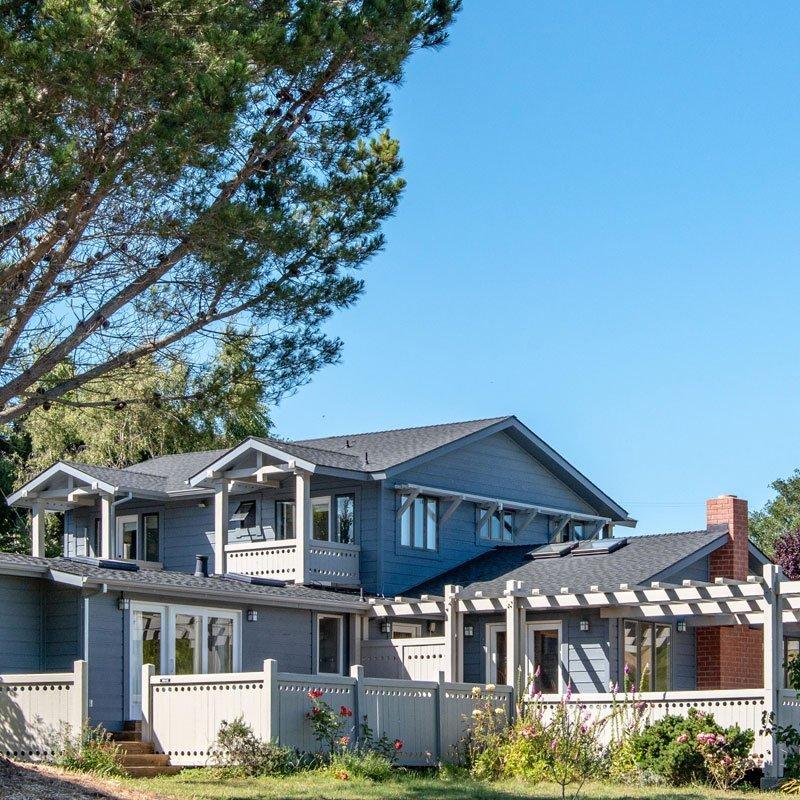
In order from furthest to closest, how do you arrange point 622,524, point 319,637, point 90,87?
point 622,524 → point 319,637 → point 90,87

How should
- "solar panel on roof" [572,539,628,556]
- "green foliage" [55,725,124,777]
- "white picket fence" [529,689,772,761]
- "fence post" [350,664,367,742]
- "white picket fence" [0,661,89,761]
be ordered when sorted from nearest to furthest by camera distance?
"green foliage" [55,725,124,777] → "white picket fence" [0,661,89,761] → "white picket fence" [529,689,772,761] → "fence post" [350,664,367,742] → "solar panel on roof" [572,539,628,556]

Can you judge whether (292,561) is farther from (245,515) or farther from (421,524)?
(421,524)

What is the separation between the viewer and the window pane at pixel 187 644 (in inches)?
953

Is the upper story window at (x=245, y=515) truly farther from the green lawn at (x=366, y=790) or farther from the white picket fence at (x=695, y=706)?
the green lawn at (x=366, y=790)

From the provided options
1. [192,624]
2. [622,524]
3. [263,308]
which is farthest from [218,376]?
[622,524]

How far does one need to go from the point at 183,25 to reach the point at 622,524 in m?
22.7

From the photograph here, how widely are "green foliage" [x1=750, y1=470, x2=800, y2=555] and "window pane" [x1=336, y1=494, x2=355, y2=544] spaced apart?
106 ft

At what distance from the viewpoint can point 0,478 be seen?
4162 centimetres

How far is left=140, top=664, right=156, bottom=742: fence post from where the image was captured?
20953mm

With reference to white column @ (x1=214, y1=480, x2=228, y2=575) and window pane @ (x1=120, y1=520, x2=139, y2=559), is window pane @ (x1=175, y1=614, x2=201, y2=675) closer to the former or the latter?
white column @ (x1=214, y1=480, x2=228, y2=575)

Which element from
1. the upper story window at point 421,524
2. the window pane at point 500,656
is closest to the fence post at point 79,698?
the window pane at point 500,656

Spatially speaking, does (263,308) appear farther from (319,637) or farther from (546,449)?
(546,449)

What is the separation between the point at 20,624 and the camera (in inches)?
907

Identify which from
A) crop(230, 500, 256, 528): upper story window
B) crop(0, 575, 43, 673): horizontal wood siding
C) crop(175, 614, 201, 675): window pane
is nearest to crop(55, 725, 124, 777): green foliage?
crop(0, 575, 43, 673): horizontal wood siding
